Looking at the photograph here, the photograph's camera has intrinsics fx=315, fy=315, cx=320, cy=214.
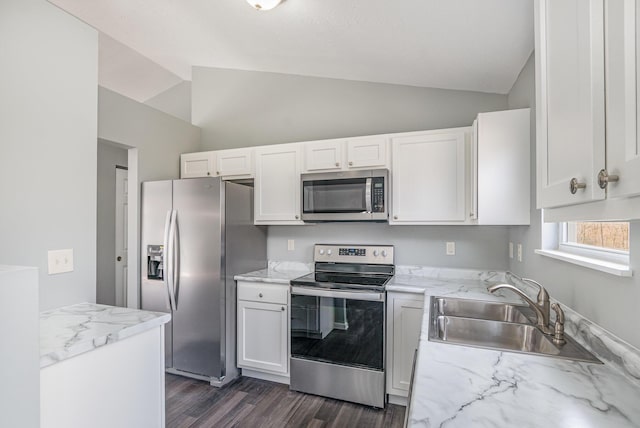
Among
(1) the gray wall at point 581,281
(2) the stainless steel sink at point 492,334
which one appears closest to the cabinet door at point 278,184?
(2) the stainless steel sink at point 492,334

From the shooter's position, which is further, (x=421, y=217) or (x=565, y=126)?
(x=421, y=217)

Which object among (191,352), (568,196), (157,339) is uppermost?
(568,196)

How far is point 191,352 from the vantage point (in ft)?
8.47

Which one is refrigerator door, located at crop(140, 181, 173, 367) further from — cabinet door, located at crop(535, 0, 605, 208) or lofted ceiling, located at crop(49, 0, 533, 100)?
cabinet door, located at crop(535, 0, 605, 208)

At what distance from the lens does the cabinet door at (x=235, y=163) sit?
2.92 m

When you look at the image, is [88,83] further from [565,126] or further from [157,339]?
[565,126]

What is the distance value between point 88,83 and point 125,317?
4.11 ft

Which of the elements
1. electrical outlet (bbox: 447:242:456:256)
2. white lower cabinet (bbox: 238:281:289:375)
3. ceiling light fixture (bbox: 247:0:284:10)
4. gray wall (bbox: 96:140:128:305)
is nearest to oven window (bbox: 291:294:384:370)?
white lower cabinet (bbox: 238:281:289:375)

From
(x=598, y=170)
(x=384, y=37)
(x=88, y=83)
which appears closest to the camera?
(x=598, y=170)

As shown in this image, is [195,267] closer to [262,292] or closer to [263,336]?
[262,292]

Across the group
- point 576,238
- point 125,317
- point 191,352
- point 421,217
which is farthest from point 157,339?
point 576,238

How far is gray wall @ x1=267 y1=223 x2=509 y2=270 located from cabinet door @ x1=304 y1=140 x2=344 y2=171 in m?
0.57

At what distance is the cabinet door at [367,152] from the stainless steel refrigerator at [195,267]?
1007 mm

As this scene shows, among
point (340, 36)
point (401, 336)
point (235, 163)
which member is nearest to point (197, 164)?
point (235, 163)
